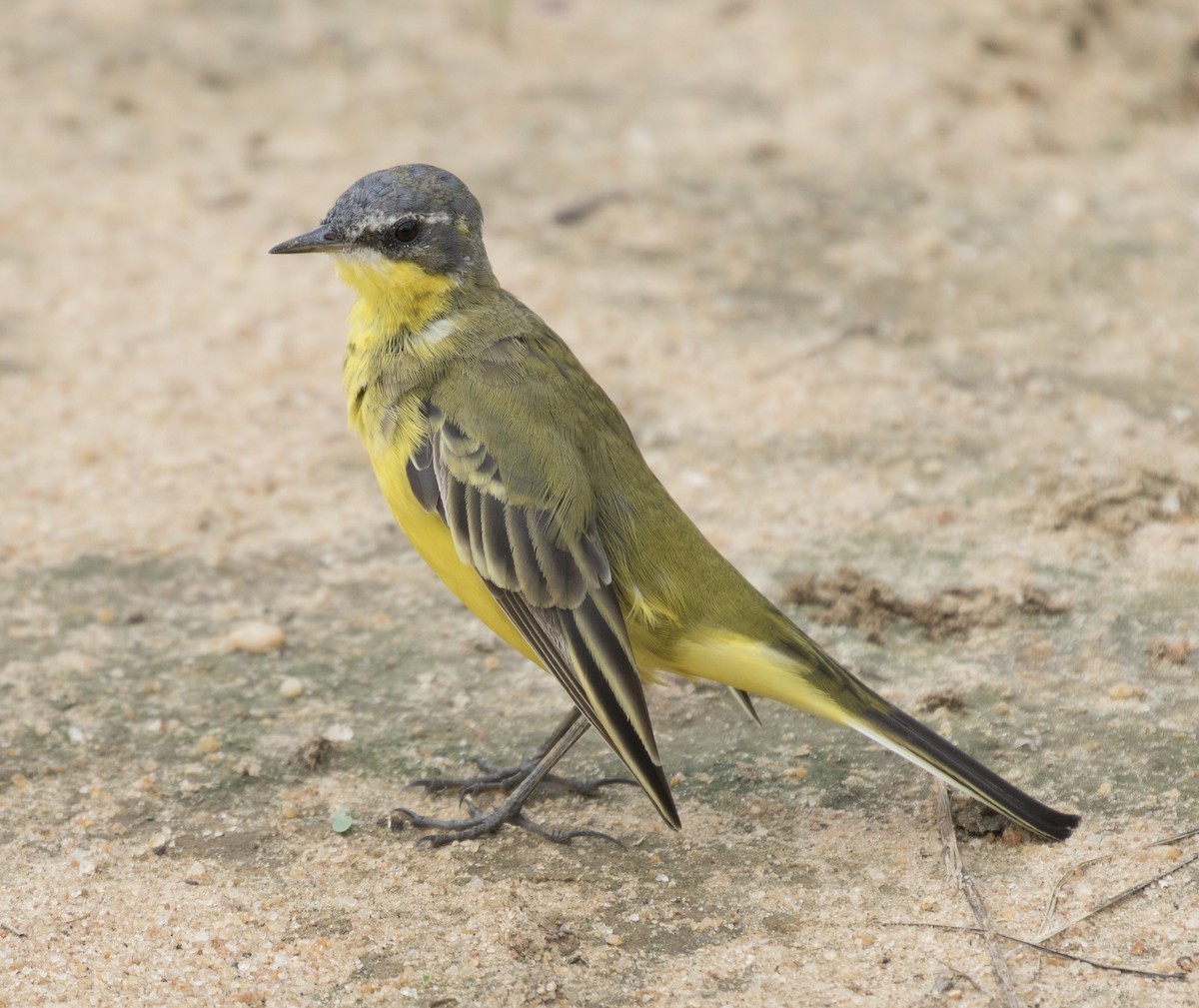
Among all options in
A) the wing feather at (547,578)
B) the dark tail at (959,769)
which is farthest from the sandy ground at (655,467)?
the wing feather at (547,578)

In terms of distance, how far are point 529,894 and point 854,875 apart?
0.98 m

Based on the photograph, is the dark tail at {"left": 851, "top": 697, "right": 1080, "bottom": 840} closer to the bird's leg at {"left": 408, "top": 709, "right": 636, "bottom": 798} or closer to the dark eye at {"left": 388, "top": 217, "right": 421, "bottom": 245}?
the bird's leg at {"left": 408, "top": 709, "right": 636, "bottom": 798}

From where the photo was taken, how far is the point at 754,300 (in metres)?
8.84

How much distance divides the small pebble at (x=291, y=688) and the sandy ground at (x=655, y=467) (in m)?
0.07

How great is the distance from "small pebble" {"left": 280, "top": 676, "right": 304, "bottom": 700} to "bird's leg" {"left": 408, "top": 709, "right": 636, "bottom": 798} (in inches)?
29.4

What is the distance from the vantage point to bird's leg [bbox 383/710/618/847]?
5.27 m

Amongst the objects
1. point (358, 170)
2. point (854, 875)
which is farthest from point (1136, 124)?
point (854, 875)

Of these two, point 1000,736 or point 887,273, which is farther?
point 887,273

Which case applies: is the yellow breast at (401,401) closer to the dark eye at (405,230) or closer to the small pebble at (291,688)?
the dark eye at (405,230)

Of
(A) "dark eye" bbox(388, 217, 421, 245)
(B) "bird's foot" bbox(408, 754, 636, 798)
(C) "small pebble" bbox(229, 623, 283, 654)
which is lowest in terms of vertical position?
(B) "bird's foot" bbox(408, 754, 636, 798)

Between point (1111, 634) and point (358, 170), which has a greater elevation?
point (358, 170)

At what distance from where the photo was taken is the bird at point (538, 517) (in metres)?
4.90

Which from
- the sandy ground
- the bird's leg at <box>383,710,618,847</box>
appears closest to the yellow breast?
the bird's leg at <box>383,710,618,847</box>

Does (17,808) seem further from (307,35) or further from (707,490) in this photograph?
(307,35)
